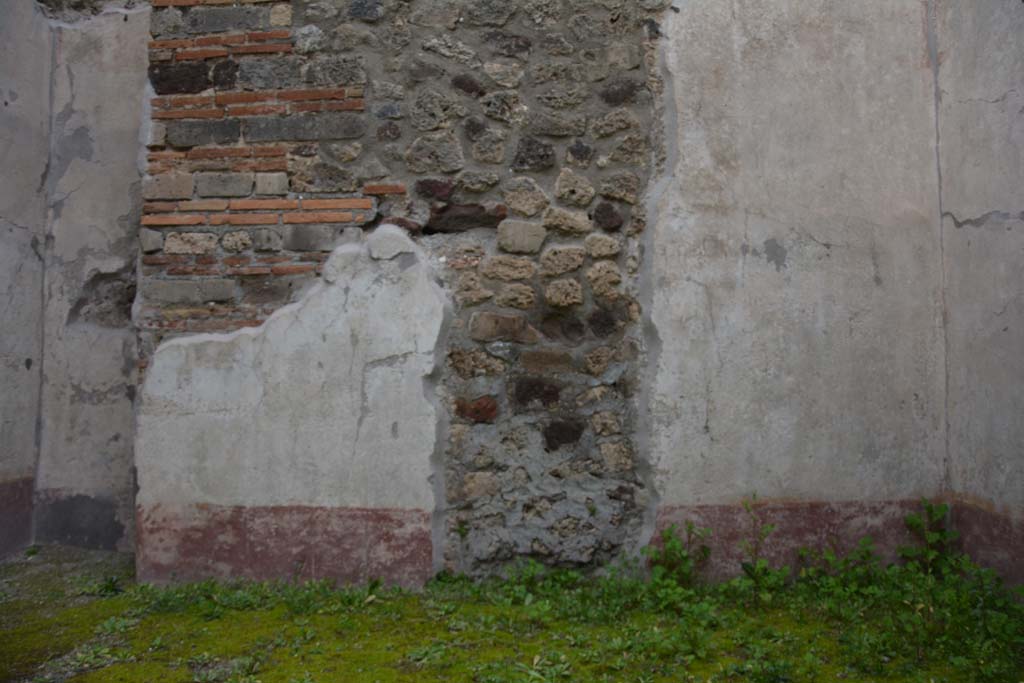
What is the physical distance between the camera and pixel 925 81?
3.81 m

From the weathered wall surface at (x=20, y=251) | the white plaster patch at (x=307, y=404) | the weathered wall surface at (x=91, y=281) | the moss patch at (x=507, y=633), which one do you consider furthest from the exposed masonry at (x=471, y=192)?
the weathered wall surface at (x=20, y=251)

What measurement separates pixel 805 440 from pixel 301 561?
237cm

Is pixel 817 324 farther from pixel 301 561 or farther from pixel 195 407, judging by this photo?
pixel 195 407

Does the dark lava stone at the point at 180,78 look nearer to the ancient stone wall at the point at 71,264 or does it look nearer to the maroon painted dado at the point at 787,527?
the ancient stone wall at the point at 71,264

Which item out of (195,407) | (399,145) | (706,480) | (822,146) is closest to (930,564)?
(706,480)

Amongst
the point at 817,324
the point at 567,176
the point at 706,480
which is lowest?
the point at 706,480

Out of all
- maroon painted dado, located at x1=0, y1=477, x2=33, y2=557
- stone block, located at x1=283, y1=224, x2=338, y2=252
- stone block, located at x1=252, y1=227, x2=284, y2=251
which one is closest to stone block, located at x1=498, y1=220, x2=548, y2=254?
stone block, located at x1=283, y1=224, x2=338, y2=252

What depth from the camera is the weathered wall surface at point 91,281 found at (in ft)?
14.2

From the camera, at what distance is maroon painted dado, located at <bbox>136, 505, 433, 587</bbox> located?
3531mm

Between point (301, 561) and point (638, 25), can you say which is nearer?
point (301, 561)

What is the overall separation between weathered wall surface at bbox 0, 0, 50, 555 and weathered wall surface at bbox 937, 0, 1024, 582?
15.5ft

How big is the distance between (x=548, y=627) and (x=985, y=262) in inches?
97.6

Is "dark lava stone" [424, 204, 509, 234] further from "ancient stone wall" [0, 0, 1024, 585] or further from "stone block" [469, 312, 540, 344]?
"stone block" [469, 312, 540, 344]

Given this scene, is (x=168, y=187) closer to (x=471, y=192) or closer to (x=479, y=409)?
(x=471, y=192)
